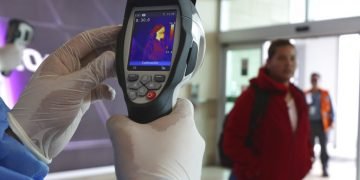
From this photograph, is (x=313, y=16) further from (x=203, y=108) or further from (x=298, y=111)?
(x=298, y=111)

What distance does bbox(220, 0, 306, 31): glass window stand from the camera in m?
5.66

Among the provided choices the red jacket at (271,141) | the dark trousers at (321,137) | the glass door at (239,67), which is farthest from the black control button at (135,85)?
the dark trousers at (321,137)

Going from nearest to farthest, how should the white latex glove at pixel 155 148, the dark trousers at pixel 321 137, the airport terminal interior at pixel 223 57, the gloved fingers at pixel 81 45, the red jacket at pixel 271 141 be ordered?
the white latex glove at pixel 155 148
the gloved fingers at pixel 81 45
the red jacket at pixel 271 141
the airport terminal interior at pixel 223 57
the dark trousers at pixel 321 137

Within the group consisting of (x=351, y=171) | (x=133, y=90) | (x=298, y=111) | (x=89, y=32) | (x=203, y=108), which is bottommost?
(x=351, y=171)

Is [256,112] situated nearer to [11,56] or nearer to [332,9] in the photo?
[11,56]

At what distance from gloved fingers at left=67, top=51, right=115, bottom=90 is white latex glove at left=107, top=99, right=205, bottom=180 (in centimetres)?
10

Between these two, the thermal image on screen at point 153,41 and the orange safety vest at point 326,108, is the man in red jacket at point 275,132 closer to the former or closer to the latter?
the thermal image on screen at point 153,41

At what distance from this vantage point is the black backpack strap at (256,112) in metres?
1.93

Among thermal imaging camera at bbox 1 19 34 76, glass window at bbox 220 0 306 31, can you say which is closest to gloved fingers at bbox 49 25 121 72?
thermal imaging camera at bbox 1 19 34 76

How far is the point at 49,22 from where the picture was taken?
432 centimetres

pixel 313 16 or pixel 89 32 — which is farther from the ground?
pixel 313 16

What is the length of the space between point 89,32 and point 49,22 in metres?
3.59

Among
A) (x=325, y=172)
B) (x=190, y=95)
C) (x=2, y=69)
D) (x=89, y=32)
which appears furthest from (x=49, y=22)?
(x=325, y=172)

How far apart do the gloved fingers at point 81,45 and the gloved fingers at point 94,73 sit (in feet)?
0.17
